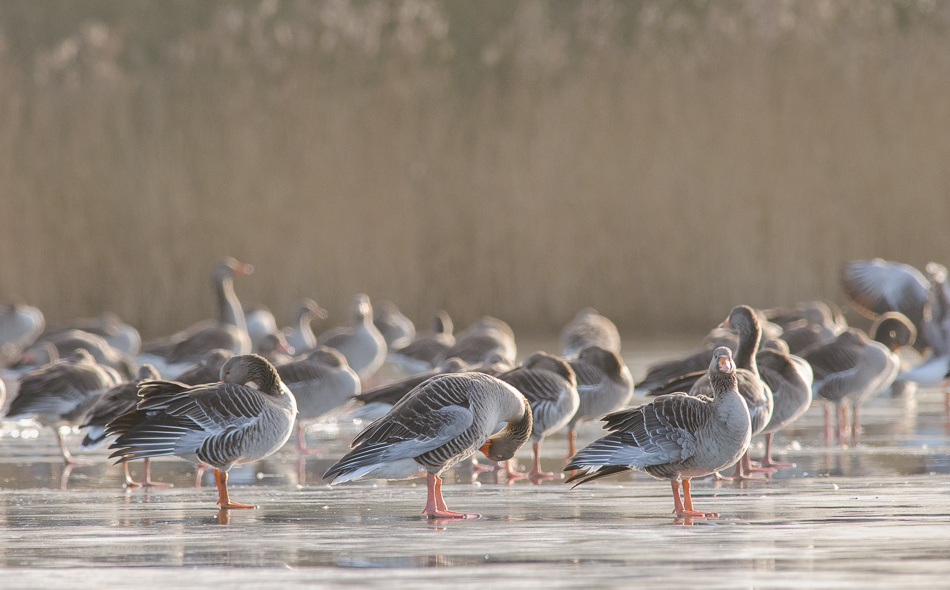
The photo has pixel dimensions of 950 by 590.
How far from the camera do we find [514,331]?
2522cm

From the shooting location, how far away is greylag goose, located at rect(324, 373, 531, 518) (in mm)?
8281

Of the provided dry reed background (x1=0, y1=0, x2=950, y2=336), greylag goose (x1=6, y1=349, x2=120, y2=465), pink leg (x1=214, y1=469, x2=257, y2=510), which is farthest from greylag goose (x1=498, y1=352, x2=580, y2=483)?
dry reed background (x1=0, y1=0, x2=950, y2=336)

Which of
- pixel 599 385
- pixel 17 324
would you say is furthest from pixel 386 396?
pixel 17 324

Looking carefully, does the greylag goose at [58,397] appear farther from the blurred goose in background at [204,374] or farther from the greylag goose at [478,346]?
the greylag goose at [478,346]

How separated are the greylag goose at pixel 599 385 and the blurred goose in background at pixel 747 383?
18.0 inches

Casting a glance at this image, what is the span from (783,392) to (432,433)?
3597 mm

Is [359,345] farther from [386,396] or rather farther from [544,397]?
[544,397]

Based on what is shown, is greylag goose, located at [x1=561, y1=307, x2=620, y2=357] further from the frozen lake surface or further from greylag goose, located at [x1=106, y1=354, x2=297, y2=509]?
greylag goose, located at [x1=106, y1=354, x2=297, y2=509]

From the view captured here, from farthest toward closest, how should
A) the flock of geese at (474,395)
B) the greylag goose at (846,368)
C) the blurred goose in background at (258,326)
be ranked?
the blurred goose in background at (258,326) < the greylag goose at (846,368) < the flock of geese at (474,395)

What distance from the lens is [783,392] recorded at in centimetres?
1071

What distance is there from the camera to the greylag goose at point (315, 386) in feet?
41.3

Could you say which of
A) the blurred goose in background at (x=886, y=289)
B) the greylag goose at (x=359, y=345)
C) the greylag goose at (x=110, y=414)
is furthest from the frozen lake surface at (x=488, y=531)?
the blurred goose in background at (x=886, y=289)

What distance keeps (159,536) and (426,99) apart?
1970 cm

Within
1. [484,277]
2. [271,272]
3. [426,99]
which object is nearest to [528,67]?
[426,99]
